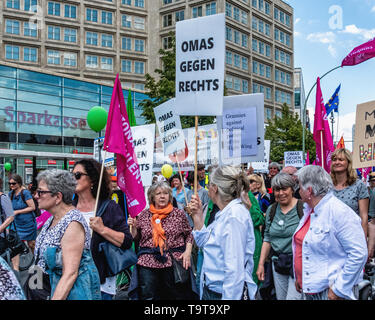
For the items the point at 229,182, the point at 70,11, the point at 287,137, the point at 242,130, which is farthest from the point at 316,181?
the point at 70,11

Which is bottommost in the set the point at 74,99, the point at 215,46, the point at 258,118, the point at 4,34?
the point at 258,118

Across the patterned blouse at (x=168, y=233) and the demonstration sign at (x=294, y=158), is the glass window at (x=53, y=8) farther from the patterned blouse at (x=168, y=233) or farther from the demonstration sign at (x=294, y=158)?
the patterned blouse at (x=168, y=233)

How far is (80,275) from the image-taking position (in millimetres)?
2818

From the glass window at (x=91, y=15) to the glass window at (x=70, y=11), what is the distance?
152 cm

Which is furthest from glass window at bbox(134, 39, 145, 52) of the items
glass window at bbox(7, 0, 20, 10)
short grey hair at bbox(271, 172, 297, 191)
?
short grey hair at bbox(271, 172, 297, 191)

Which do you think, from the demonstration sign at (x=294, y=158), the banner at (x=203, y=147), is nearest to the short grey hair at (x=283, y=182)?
the banner at (x=203, y=147)

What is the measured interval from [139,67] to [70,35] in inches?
365

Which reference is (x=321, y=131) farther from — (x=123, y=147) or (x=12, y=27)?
(x=12, y=27)

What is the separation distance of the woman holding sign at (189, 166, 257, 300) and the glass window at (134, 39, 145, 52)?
5430 centimetres

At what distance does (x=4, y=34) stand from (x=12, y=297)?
4947cm

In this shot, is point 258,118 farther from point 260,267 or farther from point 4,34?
point 4,34

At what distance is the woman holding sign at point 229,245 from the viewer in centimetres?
305
